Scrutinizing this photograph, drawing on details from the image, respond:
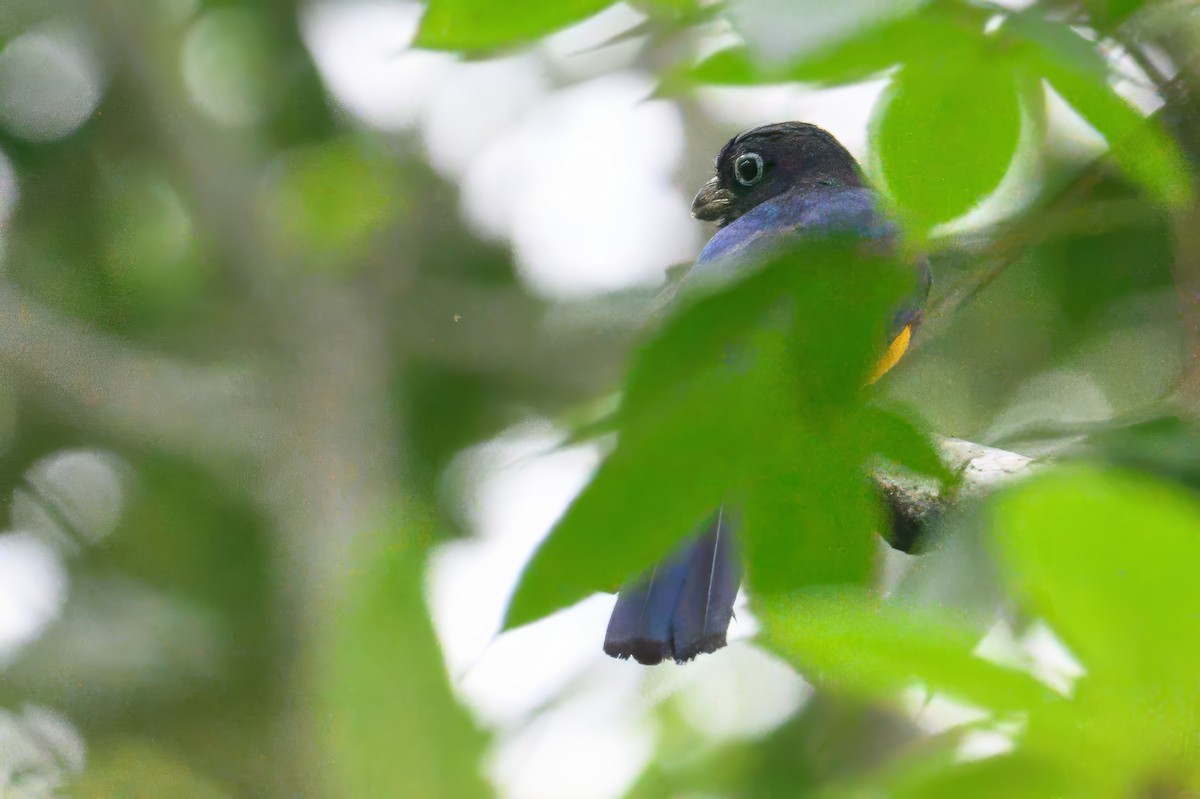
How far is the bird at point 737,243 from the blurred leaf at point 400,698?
0.29 meters

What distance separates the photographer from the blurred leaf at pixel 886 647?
2.09 ft

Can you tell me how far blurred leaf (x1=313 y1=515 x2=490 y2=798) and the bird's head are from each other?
64.0 inches

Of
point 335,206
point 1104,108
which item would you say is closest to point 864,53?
point 1104,108

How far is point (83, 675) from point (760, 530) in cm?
467

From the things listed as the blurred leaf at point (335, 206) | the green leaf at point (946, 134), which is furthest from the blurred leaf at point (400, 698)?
the blurred leaf at point (335, 206)

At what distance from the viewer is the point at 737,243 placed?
2.12 meters

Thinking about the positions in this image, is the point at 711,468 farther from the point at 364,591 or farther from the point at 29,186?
the point at 29,186

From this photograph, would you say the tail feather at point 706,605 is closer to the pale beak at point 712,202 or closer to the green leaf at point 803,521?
the green leaf at point 803,521

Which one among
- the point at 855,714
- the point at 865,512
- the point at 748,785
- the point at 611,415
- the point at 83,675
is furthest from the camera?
the point at 83,675

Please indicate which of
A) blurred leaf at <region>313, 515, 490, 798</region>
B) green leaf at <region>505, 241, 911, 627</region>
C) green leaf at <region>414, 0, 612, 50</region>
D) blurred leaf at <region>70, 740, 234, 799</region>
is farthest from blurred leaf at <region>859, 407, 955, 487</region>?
blurred leaf at <region>70, 740, 234, 799</region>

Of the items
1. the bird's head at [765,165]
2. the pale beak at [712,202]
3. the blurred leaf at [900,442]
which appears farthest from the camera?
the pale beak at [712,202]

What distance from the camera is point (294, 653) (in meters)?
4.97

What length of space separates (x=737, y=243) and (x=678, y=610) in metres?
1.09

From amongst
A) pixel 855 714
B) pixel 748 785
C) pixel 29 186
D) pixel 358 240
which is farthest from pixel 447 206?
pixel 855 714
